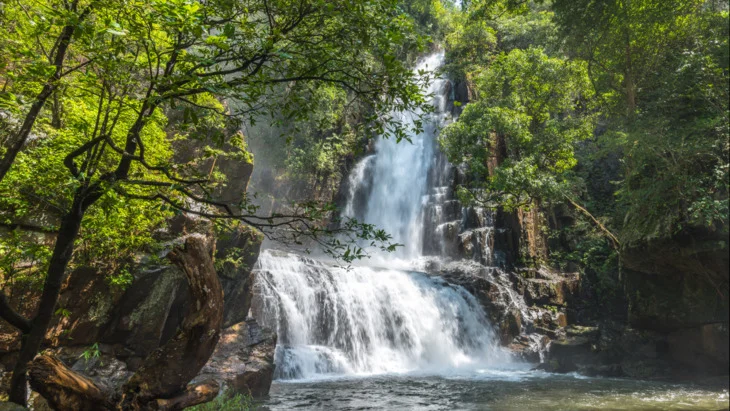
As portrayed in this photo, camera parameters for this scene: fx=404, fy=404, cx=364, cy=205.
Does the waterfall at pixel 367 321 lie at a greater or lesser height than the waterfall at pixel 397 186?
lesser

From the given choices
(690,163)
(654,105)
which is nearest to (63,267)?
(690,163)

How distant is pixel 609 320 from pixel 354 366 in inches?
402

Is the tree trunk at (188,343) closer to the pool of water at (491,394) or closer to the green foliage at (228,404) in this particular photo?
the green foliage at (228,404)

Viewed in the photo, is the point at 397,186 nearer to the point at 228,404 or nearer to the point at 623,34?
the point at 623,34

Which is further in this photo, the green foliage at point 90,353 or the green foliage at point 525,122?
the green foliage at point 525,122

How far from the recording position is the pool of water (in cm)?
791

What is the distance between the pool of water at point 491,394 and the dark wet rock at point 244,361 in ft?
1.58

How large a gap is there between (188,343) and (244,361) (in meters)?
5.47

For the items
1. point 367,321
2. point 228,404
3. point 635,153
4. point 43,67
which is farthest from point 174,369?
point 635,153

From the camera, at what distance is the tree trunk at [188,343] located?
13.3 ft

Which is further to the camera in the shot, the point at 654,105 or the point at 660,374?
the point at 660,374

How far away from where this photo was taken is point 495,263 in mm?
19375

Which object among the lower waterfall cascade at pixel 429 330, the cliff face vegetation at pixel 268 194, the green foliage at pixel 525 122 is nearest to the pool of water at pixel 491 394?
the lower waterfall cascade at pixel 429 330

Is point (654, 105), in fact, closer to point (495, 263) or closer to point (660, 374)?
point (660, 374)
